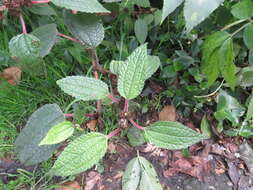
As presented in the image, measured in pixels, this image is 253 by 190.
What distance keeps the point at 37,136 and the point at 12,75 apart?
0.50m

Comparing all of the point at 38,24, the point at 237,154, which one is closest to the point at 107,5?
Answer: the point at 38,24

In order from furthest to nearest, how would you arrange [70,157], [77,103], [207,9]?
[77,103]
[70,157]
[207,9]

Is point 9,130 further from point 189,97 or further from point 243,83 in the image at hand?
point 243,83

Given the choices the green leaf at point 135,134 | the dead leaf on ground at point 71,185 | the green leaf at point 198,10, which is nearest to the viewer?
the green leaf at point 198,10

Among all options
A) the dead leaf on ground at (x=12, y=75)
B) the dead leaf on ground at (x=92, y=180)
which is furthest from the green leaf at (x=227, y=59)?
the dead leaf on ground at (x=12, y=75)

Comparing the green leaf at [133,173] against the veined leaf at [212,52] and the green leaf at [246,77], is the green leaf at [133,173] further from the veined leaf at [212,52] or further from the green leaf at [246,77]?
the green leaf at [246,77]

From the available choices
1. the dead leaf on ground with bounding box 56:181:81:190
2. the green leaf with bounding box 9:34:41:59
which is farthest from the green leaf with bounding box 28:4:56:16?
the dead leaf on ground with bounding box 56:181:81:190

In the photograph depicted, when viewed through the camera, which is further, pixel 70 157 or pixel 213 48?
pixel 213 48

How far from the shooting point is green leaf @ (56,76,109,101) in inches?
28.4

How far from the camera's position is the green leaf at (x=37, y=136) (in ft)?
2.55

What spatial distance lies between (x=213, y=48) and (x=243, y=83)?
295 mm

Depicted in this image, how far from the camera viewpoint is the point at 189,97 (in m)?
1.09

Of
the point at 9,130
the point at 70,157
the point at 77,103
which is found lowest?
the point at 9,130

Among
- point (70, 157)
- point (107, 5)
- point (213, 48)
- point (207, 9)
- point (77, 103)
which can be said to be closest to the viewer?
point (207, 9)
